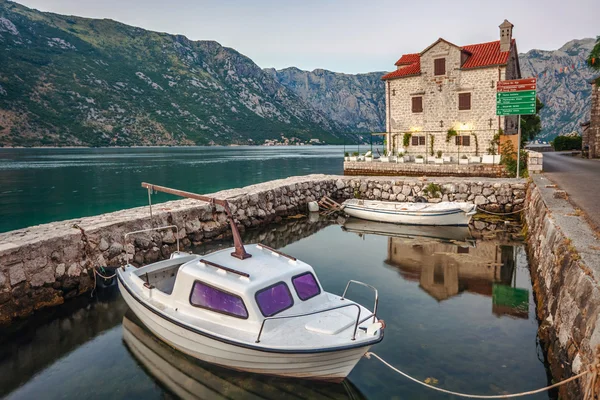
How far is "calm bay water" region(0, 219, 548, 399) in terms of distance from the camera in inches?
272

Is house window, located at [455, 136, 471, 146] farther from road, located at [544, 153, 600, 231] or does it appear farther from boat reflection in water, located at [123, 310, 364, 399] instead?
boat reflection in water, located at [123, 310, 364, 399]

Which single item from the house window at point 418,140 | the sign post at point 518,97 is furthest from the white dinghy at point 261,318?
the house window at point 418,140

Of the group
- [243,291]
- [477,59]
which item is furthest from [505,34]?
[243,291]

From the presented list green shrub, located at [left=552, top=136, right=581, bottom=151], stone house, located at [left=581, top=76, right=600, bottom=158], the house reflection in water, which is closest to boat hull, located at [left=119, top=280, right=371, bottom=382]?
the house reflection in water

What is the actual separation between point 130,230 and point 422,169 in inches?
951

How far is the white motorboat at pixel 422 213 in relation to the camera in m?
19.7

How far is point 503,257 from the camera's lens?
15.0m

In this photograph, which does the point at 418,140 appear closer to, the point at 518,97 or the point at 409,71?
the point at 409,71

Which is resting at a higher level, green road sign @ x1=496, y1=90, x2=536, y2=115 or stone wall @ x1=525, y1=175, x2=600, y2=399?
green road sign @ x1=496, y1=90, x2=536, y2=115

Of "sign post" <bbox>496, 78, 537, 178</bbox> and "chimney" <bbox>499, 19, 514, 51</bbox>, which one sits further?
"chimney" <bbox>499, 19, 514, 51</bbox>

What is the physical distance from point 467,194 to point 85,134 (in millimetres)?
153176

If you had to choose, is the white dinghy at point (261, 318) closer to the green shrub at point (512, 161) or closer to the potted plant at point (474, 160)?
the green shrub at point (512, 161)

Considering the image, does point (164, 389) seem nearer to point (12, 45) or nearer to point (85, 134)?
point (85, 134)

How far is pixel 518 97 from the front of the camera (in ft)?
85.0
